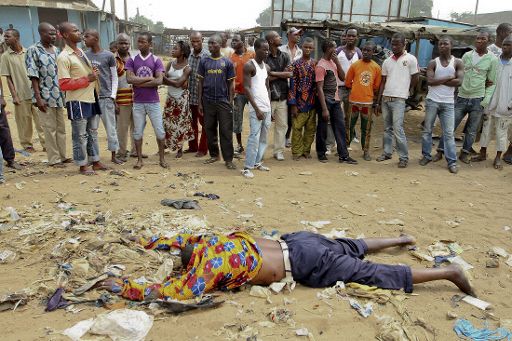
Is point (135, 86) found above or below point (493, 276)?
above

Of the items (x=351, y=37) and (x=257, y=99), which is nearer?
(x=257, y=99)

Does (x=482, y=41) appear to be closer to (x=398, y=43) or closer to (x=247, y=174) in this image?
(x=398, y=43)

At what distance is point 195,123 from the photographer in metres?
7.23

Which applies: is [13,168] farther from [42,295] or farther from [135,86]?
[42,295]

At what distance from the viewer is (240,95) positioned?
7.18 metres

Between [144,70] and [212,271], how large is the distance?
4.06 m

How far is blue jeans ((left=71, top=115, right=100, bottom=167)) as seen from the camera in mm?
5812

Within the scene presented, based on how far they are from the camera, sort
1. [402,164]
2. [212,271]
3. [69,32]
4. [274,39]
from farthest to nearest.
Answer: [402,164], [274,39], [69,32], [212,271]

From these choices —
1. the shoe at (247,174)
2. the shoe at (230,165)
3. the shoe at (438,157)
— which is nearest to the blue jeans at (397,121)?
the shoe at (438,157)

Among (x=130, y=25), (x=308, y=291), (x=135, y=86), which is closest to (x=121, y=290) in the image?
(x=308, y=291)

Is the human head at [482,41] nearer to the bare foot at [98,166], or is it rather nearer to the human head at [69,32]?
the human head at [69,32]

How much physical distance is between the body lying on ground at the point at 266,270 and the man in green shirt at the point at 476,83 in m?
4.49

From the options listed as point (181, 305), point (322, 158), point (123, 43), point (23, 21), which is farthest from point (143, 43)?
point (23, 21)

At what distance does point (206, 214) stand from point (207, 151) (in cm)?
291
